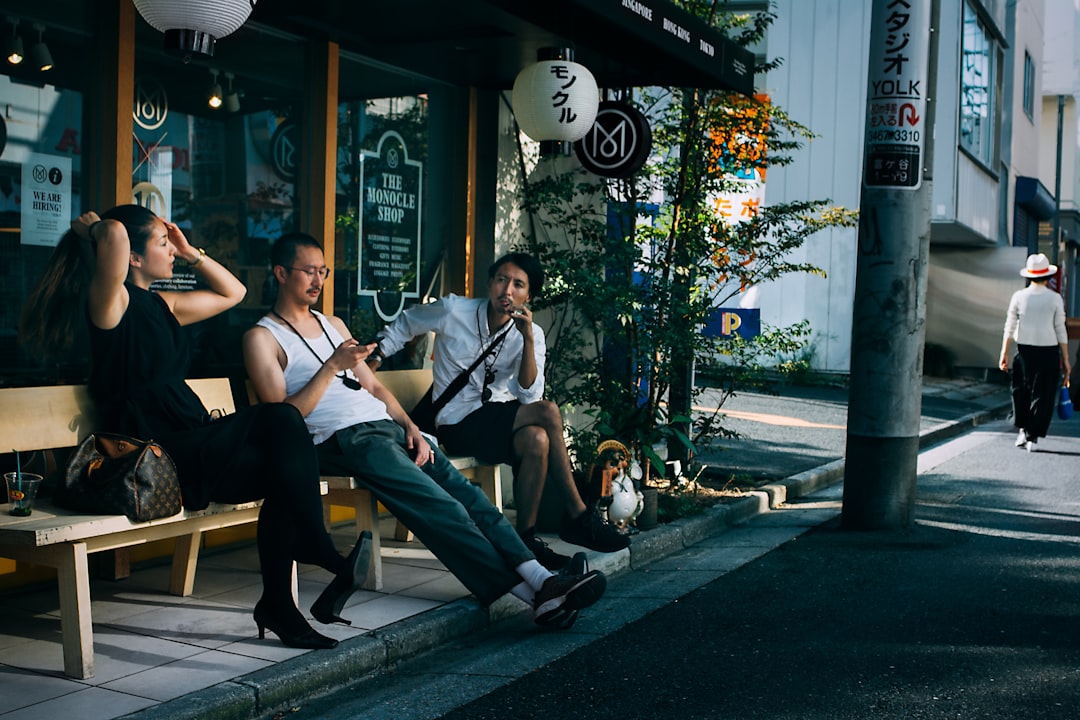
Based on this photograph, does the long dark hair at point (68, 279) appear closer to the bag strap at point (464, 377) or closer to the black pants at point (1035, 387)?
the bag strap at point (464, 377)

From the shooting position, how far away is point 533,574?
16.0 feet

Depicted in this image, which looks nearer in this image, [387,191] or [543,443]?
[543,443]

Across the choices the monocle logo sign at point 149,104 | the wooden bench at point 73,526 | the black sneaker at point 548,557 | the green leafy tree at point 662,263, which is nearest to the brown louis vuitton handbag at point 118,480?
the wooden bench at point 73,526

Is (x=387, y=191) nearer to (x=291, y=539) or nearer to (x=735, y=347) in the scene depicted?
(x=735, y=347)

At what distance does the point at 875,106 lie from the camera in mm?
7078

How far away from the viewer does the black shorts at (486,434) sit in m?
5.96

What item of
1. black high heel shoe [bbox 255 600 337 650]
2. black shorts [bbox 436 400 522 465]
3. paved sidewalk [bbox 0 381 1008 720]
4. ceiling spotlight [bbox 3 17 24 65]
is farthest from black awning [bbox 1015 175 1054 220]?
black high heel shoe [bbox 255 600 337 650]

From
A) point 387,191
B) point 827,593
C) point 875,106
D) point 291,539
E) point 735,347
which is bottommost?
point 827,593

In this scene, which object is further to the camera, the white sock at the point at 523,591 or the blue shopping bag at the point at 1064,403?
the blue shopping bag at the point at 1064,403

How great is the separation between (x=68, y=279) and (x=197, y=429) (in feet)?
3.21

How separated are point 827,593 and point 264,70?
4.22m

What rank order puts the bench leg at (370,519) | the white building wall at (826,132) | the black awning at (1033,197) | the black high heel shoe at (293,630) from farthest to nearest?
the black awning at (1033,197) → the white building wall at (826,132) → the bench leg at (370,519) → the black high heel shoe at (293,630)

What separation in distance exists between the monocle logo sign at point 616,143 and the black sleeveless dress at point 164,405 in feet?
11.7

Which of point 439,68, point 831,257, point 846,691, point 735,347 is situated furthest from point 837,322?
point 846,691
